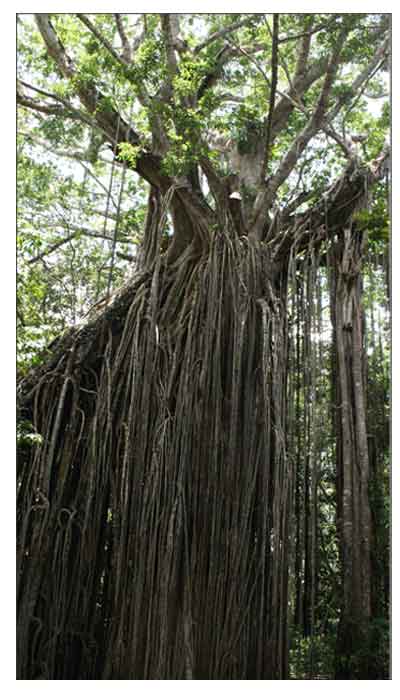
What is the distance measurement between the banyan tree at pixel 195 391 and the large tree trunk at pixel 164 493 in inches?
0.4

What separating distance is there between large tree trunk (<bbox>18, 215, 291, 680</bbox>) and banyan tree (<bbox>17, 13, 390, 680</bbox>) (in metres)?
0.01

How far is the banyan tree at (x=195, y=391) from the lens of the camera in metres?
3.28

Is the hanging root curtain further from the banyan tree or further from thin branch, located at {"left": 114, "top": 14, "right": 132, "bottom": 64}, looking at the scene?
thin branch, located at {"left": 114, "top": 14, "right": 132, "bottom": 64}

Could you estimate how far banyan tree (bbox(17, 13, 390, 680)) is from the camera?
10.8 ft

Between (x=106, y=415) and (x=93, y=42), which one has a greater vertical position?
(x=93, y=42)

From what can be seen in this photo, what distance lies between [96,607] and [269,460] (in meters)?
1.13

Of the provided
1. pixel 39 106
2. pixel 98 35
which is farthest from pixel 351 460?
pixel 39 106

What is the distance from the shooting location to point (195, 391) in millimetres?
3646

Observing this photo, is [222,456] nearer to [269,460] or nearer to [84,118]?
[269,460]

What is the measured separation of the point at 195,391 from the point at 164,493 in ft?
1.86

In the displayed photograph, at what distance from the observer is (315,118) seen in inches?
154
